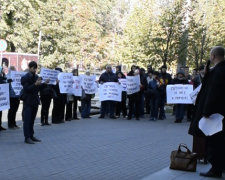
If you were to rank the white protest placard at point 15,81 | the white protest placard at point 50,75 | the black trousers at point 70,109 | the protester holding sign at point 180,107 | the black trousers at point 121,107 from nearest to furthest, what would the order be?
1. the white protest placard at point 15,81
2. the white protest placard at point 50,75
3. the black trousers at point 70,109
4. the protester holding sign at point 180,107
5. the black trousers at point 121,107

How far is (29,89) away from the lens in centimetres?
1122

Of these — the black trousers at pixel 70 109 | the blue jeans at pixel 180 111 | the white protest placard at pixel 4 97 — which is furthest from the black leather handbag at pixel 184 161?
the blue jeans at pixel 180 111

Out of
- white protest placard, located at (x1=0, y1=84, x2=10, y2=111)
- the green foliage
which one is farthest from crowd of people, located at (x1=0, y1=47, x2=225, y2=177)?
the green foliage

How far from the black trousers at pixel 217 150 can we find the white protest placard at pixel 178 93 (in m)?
10.2

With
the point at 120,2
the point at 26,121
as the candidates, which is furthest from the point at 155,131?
the point at 120,2

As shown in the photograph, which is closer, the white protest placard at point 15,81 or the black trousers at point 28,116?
the black trousers at point 28,116

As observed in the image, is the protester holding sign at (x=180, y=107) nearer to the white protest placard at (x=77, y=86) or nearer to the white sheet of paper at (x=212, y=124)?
the white protest placard at (x=77, y=86)

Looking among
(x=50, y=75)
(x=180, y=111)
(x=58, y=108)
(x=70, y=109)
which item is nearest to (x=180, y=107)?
(x=180, y=111)

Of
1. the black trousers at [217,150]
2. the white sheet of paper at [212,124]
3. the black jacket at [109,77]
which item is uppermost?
the black jacket at [109,77]

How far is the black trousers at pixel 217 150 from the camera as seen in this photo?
771 centimetres

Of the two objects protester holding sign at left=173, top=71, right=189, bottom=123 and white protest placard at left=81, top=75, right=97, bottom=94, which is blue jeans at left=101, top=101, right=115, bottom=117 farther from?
protester holding sign at left=173, top=71, right=189, bottom=123

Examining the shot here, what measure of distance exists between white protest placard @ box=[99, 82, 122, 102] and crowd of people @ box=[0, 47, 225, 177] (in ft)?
0.91

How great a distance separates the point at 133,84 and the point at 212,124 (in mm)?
10769

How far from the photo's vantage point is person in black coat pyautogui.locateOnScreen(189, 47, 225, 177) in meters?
7.57
